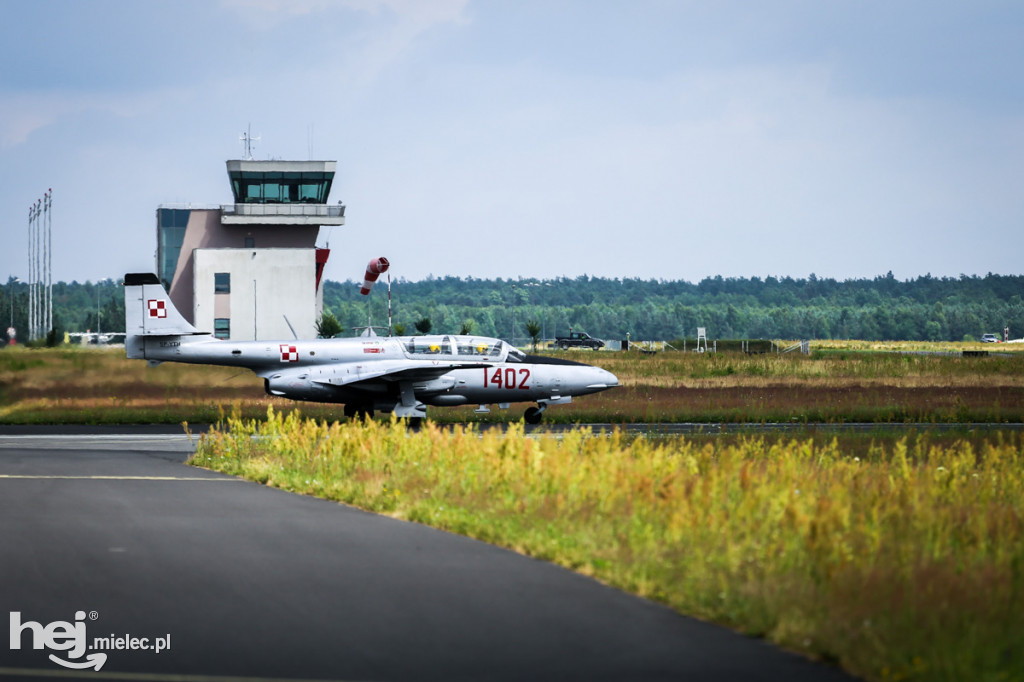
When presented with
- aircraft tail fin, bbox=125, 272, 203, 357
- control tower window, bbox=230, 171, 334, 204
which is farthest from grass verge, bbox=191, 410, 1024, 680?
control tower window, bbox=230, 171, 334, 204

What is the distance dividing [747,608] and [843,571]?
984mm

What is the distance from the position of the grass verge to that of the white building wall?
59993mm

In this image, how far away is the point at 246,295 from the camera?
253 ft

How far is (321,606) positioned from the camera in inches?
319

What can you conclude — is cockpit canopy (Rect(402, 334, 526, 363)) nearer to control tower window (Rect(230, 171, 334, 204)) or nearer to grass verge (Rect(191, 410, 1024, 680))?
grass verge (Rect(191, 410, 1024, 680))

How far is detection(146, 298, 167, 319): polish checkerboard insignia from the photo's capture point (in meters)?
28.7

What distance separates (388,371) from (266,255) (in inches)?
2068

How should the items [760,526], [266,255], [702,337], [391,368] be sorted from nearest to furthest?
1. [760,526]
2. [391,368]
3. [266,255]
4. [702,337]

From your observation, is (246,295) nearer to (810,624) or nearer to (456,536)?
(456,536)

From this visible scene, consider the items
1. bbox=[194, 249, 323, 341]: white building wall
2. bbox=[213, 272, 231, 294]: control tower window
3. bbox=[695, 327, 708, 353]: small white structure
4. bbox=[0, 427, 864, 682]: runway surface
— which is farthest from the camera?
bbox=[695, 327, 708, 353]: small white structure

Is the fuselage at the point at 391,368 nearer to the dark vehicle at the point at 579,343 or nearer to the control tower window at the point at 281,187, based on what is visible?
the control tower window at the point at 281,187

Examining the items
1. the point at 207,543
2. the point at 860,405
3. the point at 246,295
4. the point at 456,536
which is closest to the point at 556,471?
the point at 456,536

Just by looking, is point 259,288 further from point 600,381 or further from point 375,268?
point 600,381

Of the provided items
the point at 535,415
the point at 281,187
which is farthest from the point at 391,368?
the point at 281,187
